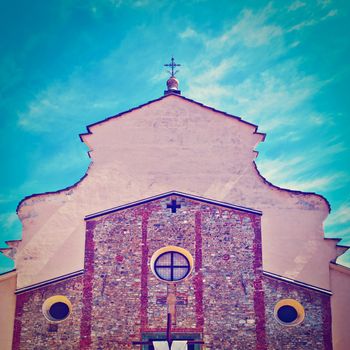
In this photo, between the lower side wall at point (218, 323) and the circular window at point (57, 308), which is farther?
the circular window at point (57, 308)

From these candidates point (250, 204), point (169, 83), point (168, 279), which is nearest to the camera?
point (168, 279)

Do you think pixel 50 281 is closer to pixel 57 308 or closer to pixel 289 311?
pixel 57 308

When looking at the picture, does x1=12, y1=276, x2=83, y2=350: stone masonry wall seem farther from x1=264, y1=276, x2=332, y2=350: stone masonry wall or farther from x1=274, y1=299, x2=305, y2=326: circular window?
x1=274, y1=299, x2=305, y2=326: circular window

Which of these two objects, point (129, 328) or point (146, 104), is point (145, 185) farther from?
point (129, 328)

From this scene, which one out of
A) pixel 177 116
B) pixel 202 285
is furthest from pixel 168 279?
pixel 177 116

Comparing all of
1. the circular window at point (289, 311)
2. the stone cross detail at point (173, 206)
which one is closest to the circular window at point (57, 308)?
the stone cross detail at point (173, 206)

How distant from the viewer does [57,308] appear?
614 inches

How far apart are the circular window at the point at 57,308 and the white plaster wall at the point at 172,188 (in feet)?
8.32

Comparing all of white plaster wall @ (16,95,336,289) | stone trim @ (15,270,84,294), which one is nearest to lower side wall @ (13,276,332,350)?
stone trim @ (15,270,84,294)

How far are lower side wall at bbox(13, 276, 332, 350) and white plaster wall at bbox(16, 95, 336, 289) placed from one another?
7.57 feet

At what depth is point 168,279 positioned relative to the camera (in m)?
15.9

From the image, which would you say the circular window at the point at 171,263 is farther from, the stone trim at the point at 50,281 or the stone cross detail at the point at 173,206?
the stone trim at the point at 50,281

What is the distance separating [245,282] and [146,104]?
9.18 m

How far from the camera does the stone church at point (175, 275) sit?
15.0 m
